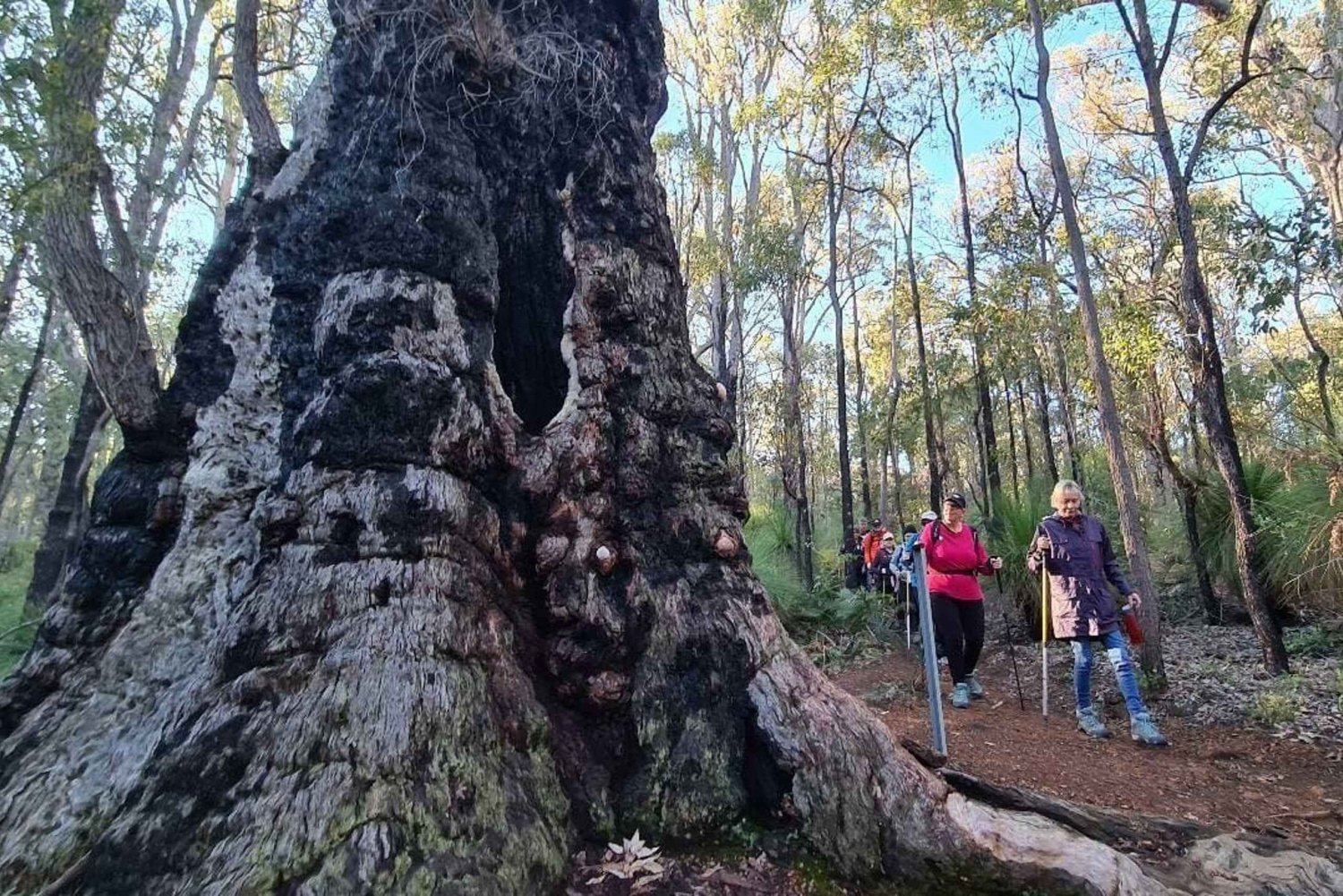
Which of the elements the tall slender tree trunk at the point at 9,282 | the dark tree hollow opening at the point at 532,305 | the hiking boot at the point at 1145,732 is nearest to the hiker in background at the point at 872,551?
the hiking boot at the point at 1145,732

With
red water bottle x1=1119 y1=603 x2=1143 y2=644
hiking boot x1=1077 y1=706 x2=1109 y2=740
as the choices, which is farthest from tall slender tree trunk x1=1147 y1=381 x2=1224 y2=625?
hiking boot x1=1077 y1=706 x2=1109 y2=740

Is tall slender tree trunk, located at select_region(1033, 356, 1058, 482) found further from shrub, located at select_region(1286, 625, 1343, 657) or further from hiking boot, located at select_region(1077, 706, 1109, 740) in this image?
hiking boot, located at select_region(1077, 706, 1109, 740)

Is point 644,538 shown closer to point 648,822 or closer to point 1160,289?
point 648,822

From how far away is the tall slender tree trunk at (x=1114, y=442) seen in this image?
255 inches

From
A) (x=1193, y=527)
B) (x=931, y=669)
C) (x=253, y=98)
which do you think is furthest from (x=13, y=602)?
(x=1193, y=527)

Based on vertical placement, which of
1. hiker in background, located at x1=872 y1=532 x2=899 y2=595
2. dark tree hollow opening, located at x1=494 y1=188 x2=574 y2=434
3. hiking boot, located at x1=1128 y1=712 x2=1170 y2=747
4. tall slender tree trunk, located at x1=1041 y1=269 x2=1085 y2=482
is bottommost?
hiking boot, located at x1=1128 y1=712 x2=1170 y2=747

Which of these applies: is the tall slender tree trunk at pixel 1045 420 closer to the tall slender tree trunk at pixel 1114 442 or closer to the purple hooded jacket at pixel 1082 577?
the tall slender tree trunk at pixel 1114 442

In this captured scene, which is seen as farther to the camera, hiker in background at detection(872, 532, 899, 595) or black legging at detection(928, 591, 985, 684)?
hiker in background at detection(872, 532, 899, 595)

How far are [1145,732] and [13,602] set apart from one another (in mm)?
15876

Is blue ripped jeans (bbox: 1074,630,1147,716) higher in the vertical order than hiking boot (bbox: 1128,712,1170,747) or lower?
higher

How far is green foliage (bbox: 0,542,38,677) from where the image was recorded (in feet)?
25.2

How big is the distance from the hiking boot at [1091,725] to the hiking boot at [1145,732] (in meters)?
0.22

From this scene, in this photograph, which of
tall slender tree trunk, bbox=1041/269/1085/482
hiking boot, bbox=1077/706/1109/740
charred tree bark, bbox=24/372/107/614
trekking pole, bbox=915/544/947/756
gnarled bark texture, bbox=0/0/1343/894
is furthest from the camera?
tall slender tree trunk, bbox=1041/269/1085/482

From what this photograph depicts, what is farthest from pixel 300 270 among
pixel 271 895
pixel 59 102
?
pixel 59 102
